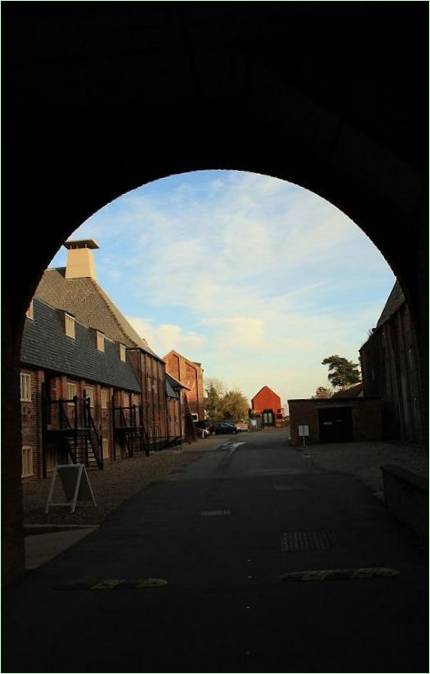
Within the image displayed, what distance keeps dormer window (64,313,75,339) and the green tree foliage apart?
75342 millimetres

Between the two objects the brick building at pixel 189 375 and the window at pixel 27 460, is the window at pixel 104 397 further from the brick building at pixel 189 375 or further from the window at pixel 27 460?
the brick building at pixel 189 375

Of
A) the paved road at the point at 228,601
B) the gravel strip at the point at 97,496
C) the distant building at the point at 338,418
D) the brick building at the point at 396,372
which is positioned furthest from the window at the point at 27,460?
the distant building at the point at 338,418

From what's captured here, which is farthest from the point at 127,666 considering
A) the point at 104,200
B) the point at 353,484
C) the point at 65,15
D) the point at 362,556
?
the point at 353,484

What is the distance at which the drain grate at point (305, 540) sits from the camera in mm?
8781

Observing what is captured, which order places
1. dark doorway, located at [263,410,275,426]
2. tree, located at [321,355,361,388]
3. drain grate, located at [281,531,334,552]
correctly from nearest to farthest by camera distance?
drain grate, located at [281,531,334,552]
dark doorway, located at [263,410,275,426]
tree, located at [321,355,361,388]

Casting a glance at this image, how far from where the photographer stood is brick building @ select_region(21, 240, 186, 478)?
25422 mm

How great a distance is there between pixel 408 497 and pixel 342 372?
11431 cm

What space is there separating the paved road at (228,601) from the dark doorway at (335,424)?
30.6m

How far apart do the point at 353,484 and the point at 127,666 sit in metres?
12.3

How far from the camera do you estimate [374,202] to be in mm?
7129

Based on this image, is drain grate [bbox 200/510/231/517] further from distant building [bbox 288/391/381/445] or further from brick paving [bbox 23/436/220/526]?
distant building [bbox 288/391/381/445]

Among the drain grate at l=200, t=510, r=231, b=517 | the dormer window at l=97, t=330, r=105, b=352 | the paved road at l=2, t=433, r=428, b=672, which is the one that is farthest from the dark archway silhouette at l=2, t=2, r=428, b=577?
the dormer window at l=97, t=330, r=105, b=352

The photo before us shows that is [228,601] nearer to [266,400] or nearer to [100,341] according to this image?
[100,341]

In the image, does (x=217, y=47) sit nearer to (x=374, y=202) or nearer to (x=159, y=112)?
(x=159, y=112)
